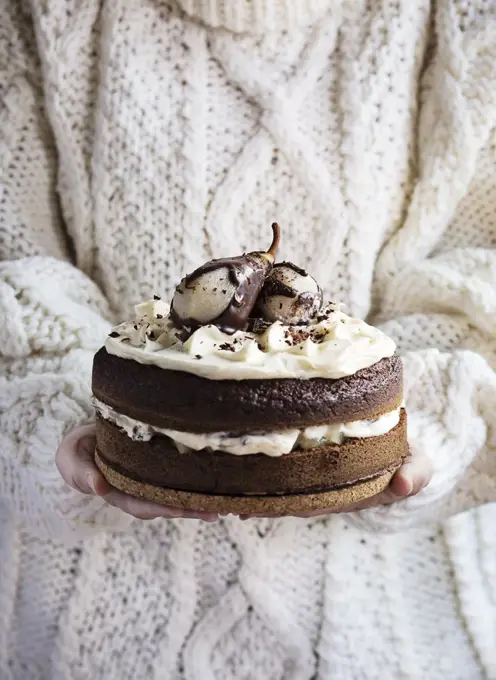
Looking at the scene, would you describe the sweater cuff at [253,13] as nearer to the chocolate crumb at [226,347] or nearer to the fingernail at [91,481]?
the chocolate crumb at [226,347]

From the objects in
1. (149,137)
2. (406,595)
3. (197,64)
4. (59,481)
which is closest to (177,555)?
(59,481)

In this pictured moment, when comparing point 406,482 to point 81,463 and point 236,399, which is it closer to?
point 236,399

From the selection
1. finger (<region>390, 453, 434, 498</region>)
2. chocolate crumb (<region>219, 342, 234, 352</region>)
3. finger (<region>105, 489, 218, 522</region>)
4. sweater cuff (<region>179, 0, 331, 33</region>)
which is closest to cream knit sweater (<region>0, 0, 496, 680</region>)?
sweater cuff (<region>179, 0, 331, 33</region>)

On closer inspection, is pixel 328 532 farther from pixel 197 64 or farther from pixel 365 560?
pixel 197 64

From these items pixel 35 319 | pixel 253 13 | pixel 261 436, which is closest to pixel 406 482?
pixel 261 436

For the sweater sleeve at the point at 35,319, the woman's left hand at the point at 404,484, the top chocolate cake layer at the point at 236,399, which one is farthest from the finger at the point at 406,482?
the sweater sleeve at the point at 35,319
